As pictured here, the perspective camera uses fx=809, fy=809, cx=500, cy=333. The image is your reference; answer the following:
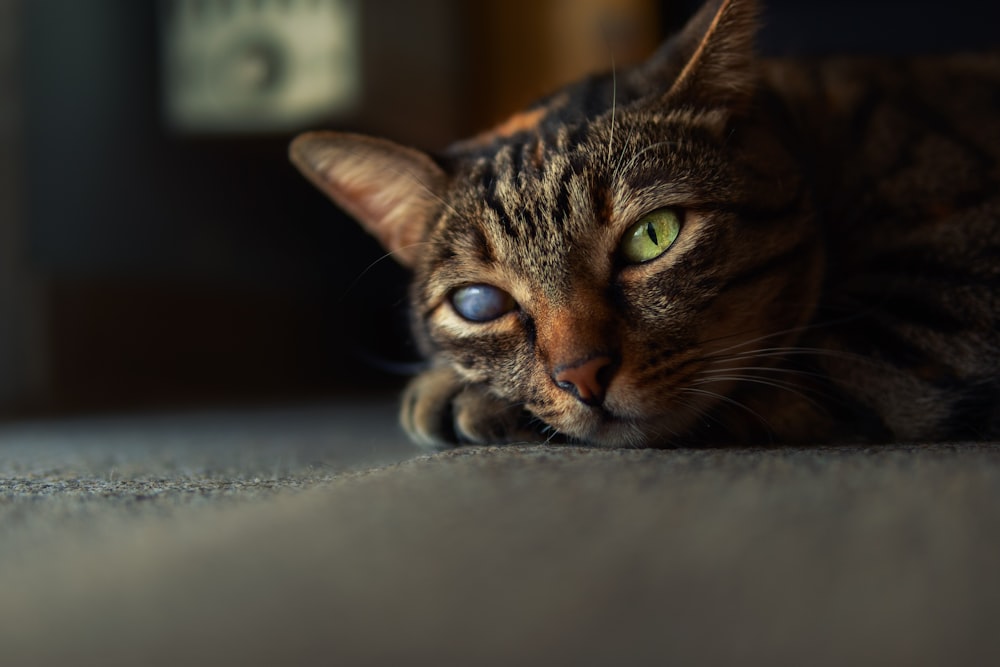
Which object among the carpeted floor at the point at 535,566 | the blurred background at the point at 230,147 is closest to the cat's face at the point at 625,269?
the carpeted floor at the point at 535,566

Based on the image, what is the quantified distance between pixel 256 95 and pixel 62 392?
3.56ft

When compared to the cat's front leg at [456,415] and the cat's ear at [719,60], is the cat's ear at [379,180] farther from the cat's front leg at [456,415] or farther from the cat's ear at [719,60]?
the cat's ear at [719,60]

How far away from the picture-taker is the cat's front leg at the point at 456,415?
1.04 m

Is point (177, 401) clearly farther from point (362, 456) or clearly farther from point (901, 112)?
point (901, 112)

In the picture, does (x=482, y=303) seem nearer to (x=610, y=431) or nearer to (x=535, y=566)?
(x=610, y=431)

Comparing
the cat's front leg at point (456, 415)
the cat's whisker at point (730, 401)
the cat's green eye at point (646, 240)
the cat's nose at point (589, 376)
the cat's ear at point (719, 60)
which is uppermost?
the cat's ear at point (719, 60)

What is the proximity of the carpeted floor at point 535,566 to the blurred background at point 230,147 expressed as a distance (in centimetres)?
152

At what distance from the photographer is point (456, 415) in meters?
1.06

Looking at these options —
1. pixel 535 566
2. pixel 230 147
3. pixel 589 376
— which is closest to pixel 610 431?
pixel 589 376

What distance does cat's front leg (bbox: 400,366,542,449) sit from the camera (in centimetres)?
104

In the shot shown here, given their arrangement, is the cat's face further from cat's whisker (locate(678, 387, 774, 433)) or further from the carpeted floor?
the carpeted floor

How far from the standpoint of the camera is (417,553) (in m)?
0.53

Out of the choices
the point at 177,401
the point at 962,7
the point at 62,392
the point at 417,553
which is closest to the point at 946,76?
the point at 962,7

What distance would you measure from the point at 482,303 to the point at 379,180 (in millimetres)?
313
